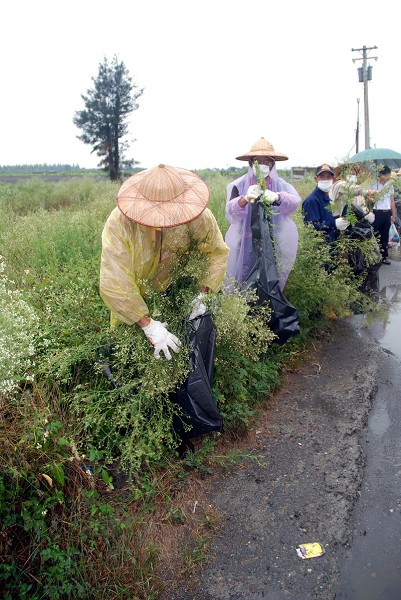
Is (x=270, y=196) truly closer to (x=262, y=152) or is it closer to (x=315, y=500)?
(x=262, y=152)

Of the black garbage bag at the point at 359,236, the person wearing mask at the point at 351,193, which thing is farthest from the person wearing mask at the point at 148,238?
the black garbage bag at the point at 359,236

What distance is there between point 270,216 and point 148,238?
1625 millimetres

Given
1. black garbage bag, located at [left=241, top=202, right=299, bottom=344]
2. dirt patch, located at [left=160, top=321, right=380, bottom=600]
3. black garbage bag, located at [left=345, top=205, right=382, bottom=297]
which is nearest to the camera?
dirt patch, located at [left=160, top=321, right=380, bottom=600]

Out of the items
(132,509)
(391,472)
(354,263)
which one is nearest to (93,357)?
(132,509)

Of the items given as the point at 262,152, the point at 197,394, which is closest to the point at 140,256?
the point at 197,394

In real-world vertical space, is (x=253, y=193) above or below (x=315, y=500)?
above

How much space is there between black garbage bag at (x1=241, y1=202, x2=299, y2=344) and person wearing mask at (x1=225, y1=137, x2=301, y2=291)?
5.9 inches

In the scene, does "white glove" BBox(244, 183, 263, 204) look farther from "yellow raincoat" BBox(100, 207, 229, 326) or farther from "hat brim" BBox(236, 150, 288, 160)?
"yellow raincoat" BBox(100, 207, 229, 326)

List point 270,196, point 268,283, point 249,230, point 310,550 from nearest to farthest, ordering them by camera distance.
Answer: point 310,550, point 268,283, point 270,196, point 249,230

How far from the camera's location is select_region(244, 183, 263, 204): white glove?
372 cm

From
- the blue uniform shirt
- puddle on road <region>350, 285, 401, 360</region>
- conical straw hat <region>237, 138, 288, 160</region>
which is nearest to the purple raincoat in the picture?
conical straw hat <region>237, 138, 288, 160</region>

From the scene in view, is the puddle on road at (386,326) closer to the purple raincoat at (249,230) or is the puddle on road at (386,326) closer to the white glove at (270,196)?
the purple raincoat at (249,230)

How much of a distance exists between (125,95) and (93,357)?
25.6 meters

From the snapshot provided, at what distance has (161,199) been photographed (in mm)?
2420
